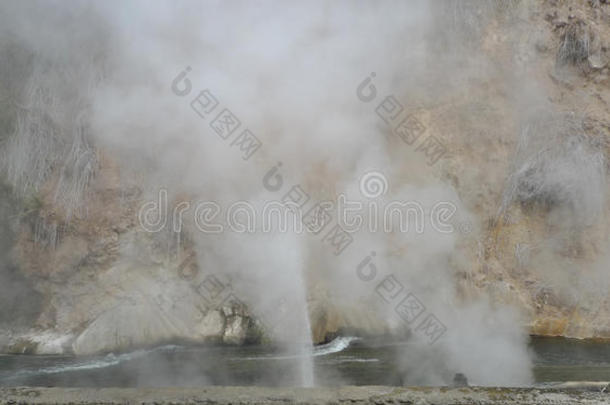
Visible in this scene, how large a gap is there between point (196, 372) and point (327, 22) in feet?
17.0

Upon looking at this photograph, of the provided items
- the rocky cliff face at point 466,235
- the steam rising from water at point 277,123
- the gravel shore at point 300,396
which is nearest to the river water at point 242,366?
the rocky cliff face at point 466,235

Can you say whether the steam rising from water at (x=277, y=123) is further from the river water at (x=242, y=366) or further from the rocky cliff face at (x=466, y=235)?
the river water at (x=242, y=366)

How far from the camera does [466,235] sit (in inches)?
271

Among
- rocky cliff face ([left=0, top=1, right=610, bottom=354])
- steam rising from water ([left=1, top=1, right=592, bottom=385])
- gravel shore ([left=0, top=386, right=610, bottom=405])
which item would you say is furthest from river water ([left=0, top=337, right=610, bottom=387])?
gravel shore ([left=0, top=386, right=610, bottom=405])

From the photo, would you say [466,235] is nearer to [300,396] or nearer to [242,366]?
[242,366]

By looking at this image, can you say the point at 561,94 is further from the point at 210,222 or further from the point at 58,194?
the point at 58,194

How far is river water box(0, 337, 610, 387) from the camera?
5.06 m

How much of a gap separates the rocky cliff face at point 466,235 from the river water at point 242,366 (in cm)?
22

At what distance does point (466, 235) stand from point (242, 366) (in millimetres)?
3306

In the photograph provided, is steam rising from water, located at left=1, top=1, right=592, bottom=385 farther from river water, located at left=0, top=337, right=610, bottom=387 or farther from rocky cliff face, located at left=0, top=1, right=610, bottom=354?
river water, located at left=0, top=337, right=610, bottom=387

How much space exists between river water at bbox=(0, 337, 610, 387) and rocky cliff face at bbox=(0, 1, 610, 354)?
0.22 meters

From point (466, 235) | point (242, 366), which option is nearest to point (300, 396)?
point (242, 366)

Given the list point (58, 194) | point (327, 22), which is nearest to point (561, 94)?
point (327, 22)

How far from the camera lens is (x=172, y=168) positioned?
667 cm
